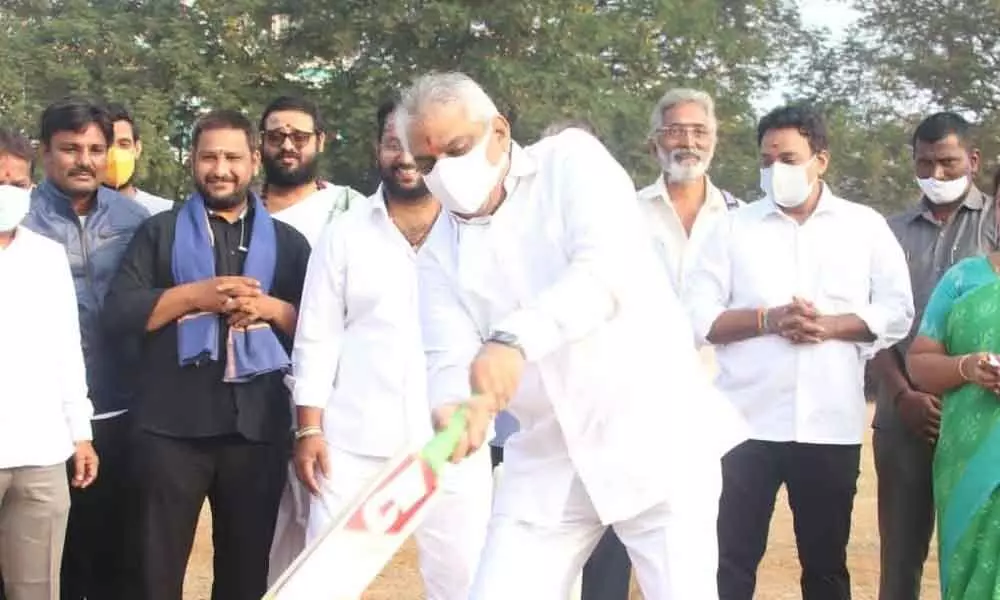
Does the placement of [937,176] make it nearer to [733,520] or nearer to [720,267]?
[720,267]

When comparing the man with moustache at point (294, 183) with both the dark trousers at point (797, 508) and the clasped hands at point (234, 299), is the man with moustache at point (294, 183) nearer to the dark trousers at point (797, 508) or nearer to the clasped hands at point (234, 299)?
the clasped hands at point (234, 299)

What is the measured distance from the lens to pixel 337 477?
518cm

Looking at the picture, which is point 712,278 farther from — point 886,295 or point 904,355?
point 904,355

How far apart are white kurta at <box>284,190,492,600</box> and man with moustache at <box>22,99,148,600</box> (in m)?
0.79

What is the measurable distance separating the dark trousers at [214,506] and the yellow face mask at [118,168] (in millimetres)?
1391

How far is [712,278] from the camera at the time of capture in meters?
5.66

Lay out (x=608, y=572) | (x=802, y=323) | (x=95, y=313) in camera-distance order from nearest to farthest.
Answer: (x=802, y=323) → (x=95, y=313) → (x=608, y=572)

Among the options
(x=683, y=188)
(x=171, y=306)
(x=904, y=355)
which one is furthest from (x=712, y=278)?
(x=171, y=306)

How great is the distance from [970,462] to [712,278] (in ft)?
4.38

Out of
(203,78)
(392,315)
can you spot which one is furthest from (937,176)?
(203,78)

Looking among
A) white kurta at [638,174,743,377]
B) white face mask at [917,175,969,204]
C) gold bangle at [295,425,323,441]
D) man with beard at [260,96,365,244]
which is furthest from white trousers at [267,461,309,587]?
white face mask at [917,175,969,204]

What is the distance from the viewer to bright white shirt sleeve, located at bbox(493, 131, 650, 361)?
331 cm

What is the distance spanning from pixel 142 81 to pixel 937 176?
18.9 m

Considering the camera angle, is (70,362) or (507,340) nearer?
(507,340)
